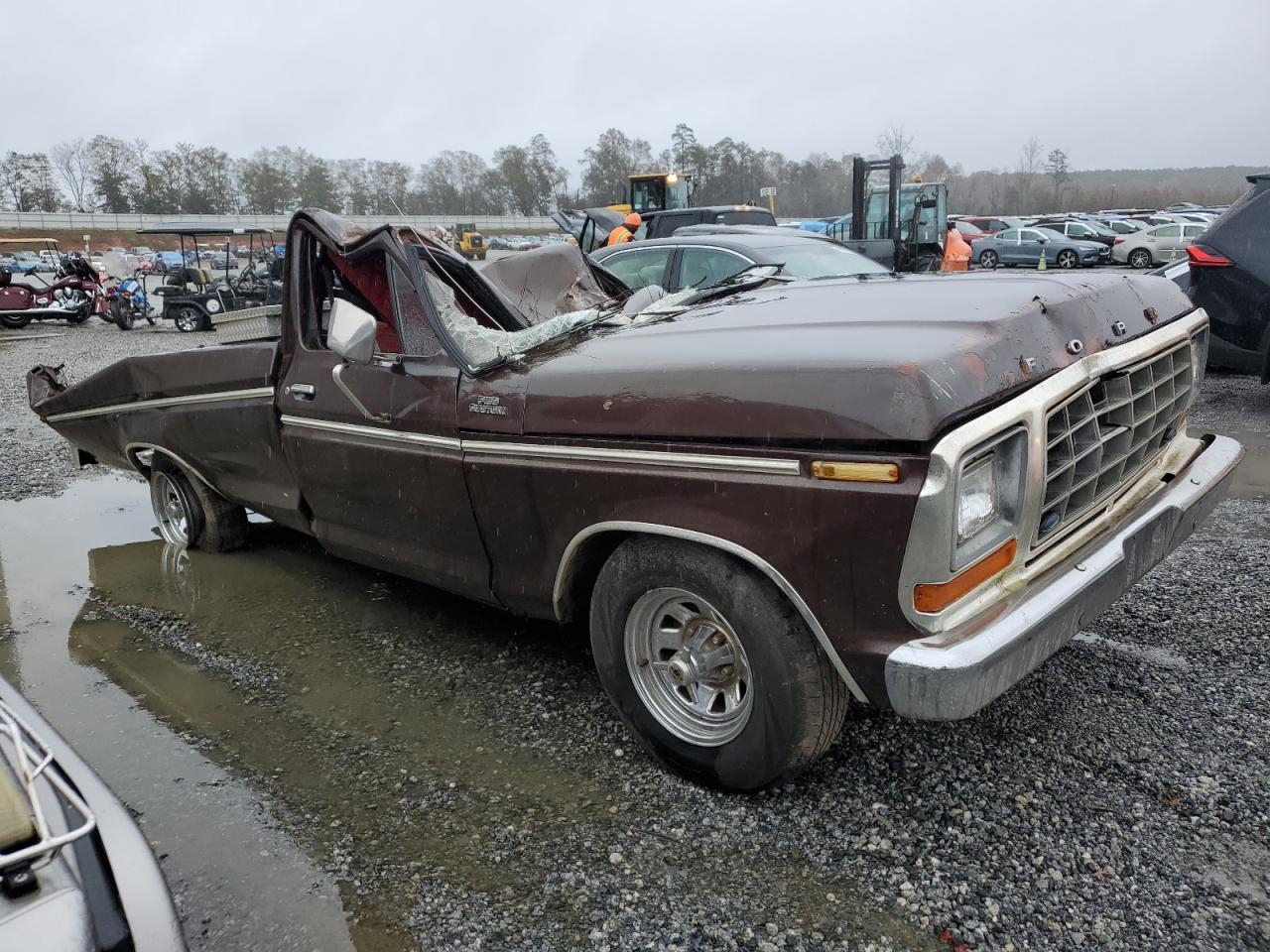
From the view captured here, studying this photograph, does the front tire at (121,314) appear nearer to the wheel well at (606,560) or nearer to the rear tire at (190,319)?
the rear tire at (190,319)

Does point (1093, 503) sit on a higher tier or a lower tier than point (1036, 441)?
lower

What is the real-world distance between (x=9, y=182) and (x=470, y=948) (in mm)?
102025

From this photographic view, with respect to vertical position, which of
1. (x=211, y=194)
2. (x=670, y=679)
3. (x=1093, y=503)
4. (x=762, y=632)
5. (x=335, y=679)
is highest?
(x=211, y=194)

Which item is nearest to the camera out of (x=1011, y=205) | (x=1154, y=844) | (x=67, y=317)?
(x=1154, y=844)

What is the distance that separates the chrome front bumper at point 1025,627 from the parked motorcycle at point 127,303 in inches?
859

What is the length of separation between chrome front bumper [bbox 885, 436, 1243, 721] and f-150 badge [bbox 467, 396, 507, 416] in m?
1.53

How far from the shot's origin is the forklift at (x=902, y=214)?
17016 millimetres

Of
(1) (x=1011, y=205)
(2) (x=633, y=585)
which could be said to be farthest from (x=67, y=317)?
(1) (x=1011, y=205)

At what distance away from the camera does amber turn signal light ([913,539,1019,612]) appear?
7.30 ft

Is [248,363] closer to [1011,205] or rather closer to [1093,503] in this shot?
[1093,503]

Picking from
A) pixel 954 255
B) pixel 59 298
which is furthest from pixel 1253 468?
pixel 59 298

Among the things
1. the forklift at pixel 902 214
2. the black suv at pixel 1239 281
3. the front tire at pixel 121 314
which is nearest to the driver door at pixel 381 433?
the black suv at pixel 1239 281

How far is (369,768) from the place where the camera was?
3.10 metres

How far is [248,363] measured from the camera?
429 centimetres
